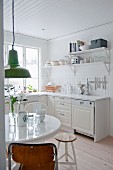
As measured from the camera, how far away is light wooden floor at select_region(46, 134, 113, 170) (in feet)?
7.95

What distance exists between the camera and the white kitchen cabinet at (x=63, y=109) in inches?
153

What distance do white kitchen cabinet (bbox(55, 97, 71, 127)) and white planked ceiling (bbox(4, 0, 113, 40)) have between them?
5.88ft

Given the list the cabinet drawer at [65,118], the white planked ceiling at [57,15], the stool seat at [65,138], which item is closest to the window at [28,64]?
the white planked ceiling at [57,15]

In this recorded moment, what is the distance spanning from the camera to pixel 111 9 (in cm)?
289

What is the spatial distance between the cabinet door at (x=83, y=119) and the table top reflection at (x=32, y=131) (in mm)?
1469

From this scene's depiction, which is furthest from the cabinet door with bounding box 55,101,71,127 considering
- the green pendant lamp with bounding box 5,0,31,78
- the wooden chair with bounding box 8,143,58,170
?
the wooden chair with bounding box 8,143,58,170

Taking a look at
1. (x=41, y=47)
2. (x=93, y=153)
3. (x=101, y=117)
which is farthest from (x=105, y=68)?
(x=41, y=47)

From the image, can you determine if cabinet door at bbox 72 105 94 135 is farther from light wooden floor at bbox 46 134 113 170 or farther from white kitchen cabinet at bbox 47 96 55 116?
white kitchen cabinet at bbox 47 96 55 116

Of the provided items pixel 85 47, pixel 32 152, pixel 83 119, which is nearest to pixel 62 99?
pixel 83 119

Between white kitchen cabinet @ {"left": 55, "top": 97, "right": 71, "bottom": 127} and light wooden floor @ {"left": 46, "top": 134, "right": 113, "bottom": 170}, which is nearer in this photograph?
light wooden floor @ {"left": 46, "top": 134, "right": 113, "bottom": 170}

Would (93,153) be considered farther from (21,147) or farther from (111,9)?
(111,9)

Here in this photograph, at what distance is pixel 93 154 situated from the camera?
2.81 metres

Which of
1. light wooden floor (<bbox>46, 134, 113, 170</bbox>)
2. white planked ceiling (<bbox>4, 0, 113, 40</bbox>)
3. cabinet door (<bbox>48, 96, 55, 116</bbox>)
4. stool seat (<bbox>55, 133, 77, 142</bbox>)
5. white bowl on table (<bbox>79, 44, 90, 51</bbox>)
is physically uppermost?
white planked ceiling (<bbox>4, 0, 113, 40</bbox>)

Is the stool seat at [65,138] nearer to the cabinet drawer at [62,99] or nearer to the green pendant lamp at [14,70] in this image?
the green pendant lamp at [14,70]
